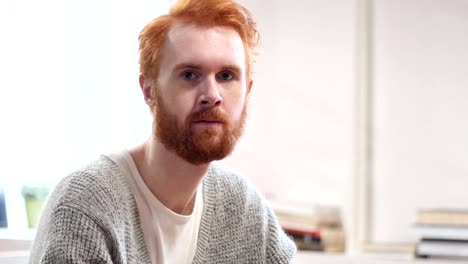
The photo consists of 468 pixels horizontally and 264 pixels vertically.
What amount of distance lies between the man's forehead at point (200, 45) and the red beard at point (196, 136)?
0.24 ft

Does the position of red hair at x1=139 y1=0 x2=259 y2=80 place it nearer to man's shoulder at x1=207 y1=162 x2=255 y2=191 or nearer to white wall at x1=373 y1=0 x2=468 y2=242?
man's shoulder at x1=207 y1=162 x2=255 y2=191

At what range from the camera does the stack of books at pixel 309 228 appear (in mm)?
2410

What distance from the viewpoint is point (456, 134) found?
2.55 m

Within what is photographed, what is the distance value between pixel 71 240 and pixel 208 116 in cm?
26

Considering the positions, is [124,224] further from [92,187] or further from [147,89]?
[147,89]

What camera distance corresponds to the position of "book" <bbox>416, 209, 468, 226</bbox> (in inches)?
90.8

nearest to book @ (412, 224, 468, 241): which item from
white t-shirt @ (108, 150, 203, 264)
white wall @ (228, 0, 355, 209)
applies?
white wall @ (228, 0, 355, 209)

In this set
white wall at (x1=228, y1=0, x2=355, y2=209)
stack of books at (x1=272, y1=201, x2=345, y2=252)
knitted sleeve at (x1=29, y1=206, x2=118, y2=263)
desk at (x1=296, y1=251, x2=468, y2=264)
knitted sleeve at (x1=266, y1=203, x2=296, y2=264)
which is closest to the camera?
knitted sleeve at (x1=29, y1=206, x2=118, y2=263)

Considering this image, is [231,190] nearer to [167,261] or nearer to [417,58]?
[167,261]

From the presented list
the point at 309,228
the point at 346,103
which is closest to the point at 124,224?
the point at 309,228

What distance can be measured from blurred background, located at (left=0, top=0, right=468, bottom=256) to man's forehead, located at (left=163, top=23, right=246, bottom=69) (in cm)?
A: 87

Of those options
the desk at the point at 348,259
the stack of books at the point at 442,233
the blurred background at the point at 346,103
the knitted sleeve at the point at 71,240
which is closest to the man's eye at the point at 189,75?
the knitted sleeve at the point at 71,240

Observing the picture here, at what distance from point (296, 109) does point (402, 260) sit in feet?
1.98

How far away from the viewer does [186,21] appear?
1.37 metres
